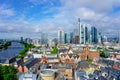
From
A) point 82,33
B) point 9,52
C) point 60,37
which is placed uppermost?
point 82,33

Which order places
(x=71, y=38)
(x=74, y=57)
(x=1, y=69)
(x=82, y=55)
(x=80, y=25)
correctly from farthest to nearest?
(x=71, y=38), (x=80, y=25), (x=82, y=55), (x=74, y=57), (x=1, y=69)

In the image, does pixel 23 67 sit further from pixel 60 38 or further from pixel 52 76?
pixel 60 38

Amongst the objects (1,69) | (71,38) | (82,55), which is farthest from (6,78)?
(71,38)

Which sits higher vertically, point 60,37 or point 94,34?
point 94,34

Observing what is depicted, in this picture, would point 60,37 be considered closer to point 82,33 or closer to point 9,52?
point 82,33

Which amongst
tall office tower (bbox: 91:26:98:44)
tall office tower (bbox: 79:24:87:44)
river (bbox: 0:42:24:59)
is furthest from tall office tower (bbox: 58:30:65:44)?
river (bbox: 0:42:24:59)

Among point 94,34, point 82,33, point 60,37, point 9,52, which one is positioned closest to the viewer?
point 9,52

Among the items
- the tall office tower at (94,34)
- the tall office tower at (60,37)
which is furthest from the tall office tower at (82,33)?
the tall office tower at (60,37)

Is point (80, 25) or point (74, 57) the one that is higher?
point (80, 25)

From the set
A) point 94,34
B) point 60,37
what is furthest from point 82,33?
point 60,37

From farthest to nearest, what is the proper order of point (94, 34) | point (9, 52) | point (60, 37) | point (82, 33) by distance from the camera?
point (60, 37) → point (94, 34) → point (82, 33) → point (9, 52)

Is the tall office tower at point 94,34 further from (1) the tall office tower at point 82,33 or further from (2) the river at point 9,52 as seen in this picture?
(2) the river at point 9,52
